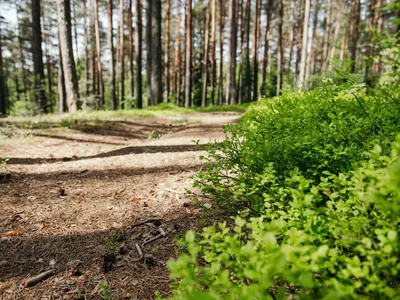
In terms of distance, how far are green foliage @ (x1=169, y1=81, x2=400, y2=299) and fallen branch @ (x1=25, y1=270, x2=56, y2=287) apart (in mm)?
1235

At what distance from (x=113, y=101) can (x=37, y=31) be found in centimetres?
900

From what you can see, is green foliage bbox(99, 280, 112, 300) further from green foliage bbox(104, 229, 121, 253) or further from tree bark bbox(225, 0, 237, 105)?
tree bark bbox(225, 0, 237, 105)

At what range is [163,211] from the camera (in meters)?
3.46

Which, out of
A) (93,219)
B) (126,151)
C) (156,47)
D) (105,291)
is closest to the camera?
(105,291)

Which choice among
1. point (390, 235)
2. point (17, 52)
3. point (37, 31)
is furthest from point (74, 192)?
point (17, 52)

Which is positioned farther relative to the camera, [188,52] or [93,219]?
[188,52]

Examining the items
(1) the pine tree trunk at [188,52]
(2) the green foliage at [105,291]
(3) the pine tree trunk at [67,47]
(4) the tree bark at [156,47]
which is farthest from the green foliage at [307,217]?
(1) the pine tree trunk at [188,52]

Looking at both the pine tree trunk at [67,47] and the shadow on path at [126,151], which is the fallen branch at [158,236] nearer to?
the shadow on path at [126,151]

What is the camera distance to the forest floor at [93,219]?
2.52 m

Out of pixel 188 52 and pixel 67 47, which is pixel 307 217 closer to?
pixel 67 47

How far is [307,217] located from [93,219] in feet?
8.66

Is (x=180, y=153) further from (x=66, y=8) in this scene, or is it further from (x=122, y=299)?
(x=66, y=8)

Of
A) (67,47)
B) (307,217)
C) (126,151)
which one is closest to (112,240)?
(307,217)

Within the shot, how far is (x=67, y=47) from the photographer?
10.6 metres
